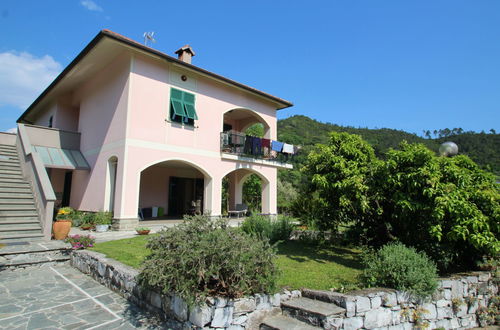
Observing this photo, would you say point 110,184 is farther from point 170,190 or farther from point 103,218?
point 170,190

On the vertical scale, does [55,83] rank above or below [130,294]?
above

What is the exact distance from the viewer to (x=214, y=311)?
359cm

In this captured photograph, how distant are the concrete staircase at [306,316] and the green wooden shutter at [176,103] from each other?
9.88 m

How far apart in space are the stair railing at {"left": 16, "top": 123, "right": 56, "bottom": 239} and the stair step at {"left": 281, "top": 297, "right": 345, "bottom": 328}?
743cm

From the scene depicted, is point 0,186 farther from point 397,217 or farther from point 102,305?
A: point 397,217

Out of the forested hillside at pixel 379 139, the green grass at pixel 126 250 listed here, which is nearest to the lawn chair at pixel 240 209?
the green grass at pixel 126 250

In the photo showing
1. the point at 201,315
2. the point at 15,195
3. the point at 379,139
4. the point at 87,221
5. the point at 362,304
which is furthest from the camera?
the point at 379,139

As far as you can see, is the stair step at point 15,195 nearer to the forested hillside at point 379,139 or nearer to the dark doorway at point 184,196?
the dark doorway at point 184,196

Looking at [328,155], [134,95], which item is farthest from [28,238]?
[328,155]

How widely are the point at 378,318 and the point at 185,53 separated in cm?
1382

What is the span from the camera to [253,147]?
1533 cm

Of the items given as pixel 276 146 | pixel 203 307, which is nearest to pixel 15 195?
pixel 203 307

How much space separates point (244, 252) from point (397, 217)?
391 cm

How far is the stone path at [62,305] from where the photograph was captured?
13.4ft
